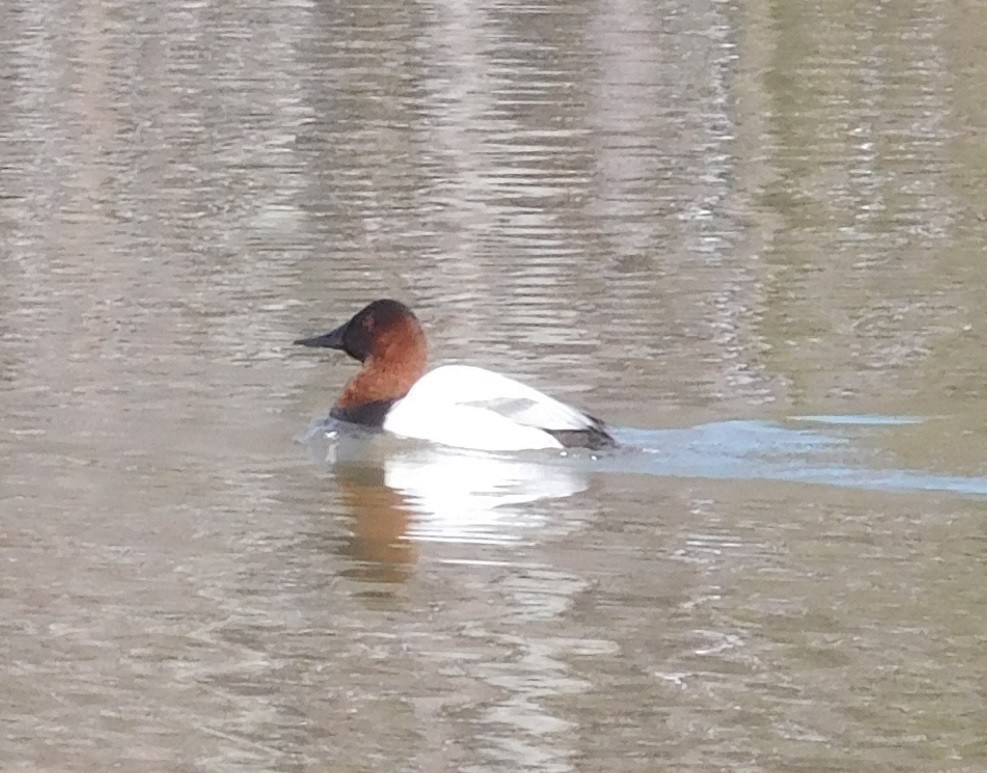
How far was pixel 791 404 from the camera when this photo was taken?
1052 cm

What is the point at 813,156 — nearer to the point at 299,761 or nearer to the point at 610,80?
the point at 610,80

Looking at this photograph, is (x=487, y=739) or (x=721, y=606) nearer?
(x=487, y=739)

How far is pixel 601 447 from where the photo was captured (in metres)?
9.71

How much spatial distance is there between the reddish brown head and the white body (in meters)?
0.37

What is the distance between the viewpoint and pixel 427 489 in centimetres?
956

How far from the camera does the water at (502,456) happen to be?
268 inches

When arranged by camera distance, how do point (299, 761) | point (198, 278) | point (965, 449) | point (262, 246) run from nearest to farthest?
1. point (299, 761)
2. point (965, 449)
3. point (198, 278)
4. point (262, 246)

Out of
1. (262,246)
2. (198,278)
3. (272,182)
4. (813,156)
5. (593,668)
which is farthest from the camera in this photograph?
(813,156)

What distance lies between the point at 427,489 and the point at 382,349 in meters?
1.40

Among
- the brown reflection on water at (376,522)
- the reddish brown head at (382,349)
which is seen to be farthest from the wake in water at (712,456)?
the reddish brown head at (382,349)

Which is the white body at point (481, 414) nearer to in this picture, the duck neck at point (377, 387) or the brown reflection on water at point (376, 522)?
the duck neck at point (377, 387)

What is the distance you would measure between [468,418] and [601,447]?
0.57 metres

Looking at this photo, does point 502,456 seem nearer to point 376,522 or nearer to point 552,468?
point 552,468

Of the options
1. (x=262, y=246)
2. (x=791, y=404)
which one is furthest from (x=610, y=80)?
(x=791, y=404)
